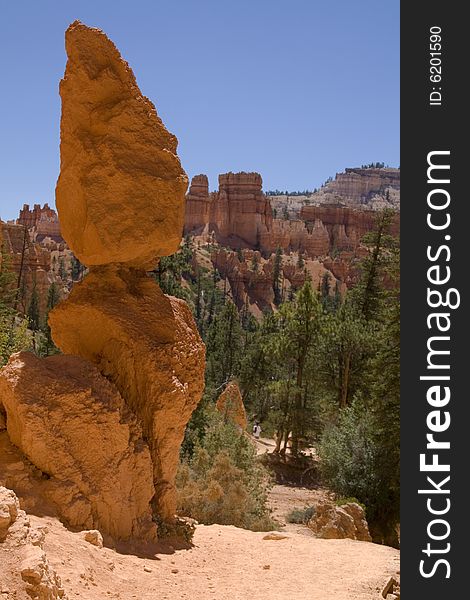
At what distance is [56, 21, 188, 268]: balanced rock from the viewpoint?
317 inches

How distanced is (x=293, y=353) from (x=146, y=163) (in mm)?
16656

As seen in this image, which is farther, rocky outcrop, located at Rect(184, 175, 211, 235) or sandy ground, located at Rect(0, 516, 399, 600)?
rocky outcrop, located at Rect(184, 175, 211, 235)

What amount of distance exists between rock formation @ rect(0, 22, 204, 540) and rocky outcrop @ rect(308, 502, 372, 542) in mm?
3993

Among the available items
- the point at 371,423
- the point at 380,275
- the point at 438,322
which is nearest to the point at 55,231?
the point at 380,275

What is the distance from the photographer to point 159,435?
26.8ft

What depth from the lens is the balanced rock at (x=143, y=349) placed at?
806cm

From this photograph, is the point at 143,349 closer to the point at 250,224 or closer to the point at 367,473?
the point at 367,473

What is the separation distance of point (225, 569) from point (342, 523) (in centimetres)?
484

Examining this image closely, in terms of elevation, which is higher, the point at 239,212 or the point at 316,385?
the point at 239,212

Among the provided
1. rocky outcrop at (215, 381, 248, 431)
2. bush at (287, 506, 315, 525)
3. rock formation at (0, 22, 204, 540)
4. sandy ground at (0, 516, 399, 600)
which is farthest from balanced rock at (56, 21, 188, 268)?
rocky outcrop at (215, 381, 248, 431)

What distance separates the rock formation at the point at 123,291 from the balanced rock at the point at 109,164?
1 centimetres

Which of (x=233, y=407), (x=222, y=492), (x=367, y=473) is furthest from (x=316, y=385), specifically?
(x=222, y=492)

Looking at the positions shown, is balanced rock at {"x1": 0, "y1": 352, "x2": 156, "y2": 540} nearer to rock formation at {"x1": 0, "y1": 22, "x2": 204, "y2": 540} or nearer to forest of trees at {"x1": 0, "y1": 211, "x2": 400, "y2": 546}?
rock formation at {"x1": 0, "y1": 22, "x2": 204, "y2": 540}

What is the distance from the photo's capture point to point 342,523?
37.1ft
